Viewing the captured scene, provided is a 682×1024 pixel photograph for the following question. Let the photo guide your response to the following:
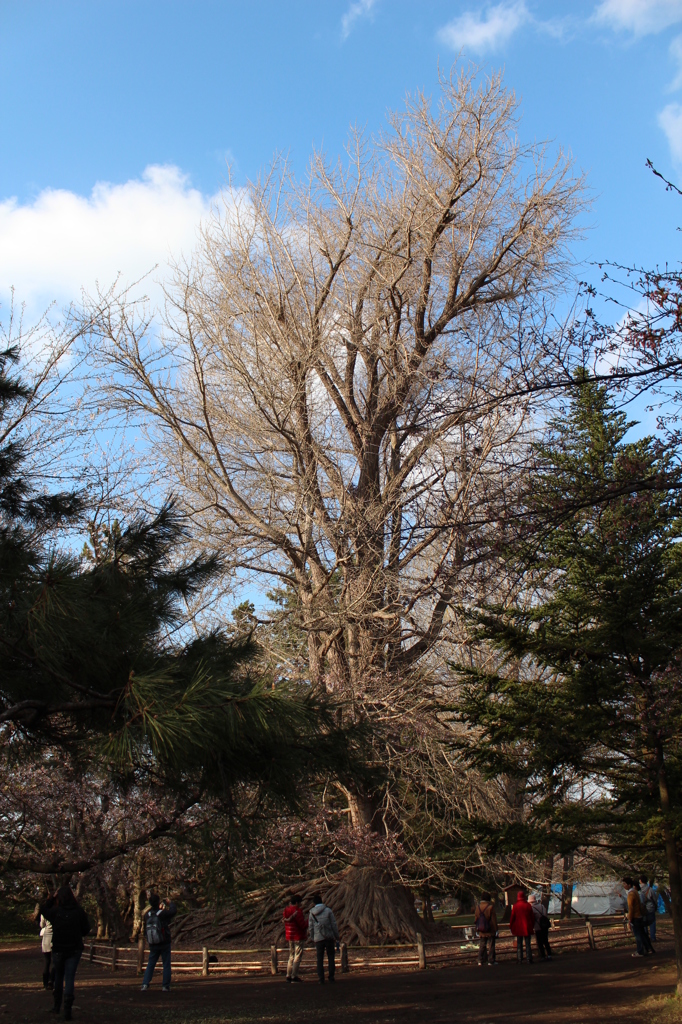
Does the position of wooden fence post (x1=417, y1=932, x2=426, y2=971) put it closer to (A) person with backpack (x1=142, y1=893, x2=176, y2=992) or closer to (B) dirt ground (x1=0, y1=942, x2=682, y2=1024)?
(B) dirt ground (x1=0, y1=942, x2=682, y2=1024)

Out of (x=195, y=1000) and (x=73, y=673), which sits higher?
(x=73, y=673)

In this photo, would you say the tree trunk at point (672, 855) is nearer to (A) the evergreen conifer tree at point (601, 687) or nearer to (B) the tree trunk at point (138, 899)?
(A) the evergreen conifer tree at point (601, 687)

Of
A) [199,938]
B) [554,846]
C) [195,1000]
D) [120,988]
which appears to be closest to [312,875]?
[199,938]

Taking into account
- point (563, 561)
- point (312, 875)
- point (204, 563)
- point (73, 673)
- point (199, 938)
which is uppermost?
point (563, 561)

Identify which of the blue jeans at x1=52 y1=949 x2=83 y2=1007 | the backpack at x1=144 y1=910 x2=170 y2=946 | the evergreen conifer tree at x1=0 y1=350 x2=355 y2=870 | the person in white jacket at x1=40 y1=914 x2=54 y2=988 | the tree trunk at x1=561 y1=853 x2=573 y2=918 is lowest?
the tree trunk at x1=561 y1=853 x2=573 y2=918

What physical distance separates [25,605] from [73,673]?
41.6 inches

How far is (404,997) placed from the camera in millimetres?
11297

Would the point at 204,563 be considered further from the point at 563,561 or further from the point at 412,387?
the point at 412,387

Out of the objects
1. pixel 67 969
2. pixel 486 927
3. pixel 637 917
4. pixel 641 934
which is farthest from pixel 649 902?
pixel 67 969

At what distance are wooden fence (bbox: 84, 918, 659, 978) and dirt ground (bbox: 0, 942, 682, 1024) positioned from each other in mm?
442

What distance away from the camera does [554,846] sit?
1114 centimetres

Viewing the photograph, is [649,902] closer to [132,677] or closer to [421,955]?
[421,955]

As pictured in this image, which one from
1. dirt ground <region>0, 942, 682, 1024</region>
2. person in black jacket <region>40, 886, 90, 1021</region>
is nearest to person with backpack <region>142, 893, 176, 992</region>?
dirt ground <region>0, 942, 682, 1024</region>

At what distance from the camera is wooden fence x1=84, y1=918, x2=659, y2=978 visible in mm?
14664
